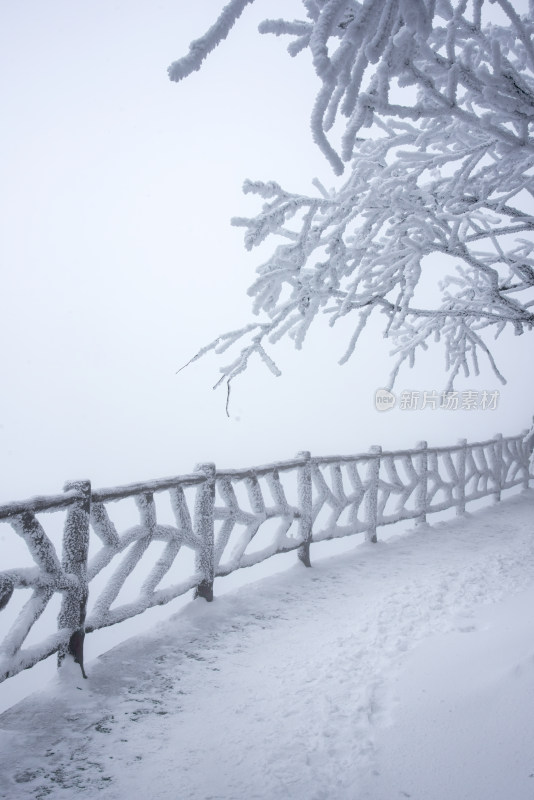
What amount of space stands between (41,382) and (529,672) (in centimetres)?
18622

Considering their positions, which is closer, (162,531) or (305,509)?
(162,531)

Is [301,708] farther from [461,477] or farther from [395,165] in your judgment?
[461,477]

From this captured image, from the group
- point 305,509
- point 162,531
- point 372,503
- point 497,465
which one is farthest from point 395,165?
point 497,465

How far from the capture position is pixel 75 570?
3645mm

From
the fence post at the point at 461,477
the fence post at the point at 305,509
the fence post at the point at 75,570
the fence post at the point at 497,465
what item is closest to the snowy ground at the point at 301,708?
the fence post at the point at 75,570

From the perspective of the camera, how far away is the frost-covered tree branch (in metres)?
1.67

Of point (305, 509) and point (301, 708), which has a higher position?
point (305, 509)

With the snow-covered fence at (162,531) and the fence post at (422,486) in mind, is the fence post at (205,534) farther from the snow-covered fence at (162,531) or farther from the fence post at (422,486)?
the fence post at (422,486)

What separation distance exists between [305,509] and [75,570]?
3.45 meters

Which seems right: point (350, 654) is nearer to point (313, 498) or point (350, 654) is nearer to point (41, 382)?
point (313, 498)

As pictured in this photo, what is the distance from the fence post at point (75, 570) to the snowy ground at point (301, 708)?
0.57 ft

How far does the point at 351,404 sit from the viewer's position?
4154 inches

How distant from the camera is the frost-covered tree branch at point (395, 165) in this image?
1.67m

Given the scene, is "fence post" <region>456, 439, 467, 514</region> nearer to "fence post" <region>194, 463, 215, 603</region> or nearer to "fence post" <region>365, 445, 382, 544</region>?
"fence post" <region>365, 445, 382, 544</region>
